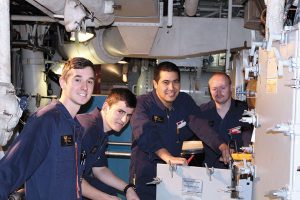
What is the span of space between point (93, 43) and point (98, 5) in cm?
164

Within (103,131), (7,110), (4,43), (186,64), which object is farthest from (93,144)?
(186,64)

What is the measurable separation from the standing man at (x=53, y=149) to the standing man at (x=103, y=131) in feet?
0.79

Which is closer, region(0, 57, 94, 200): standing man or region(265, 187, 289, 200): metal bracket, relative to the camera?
region(265, 187, 289, 200): metal bracket

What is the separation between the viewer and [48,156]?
159cm

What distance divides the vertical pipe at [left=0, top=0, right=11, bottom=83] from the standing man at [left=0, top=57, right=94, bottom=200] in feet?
0.75

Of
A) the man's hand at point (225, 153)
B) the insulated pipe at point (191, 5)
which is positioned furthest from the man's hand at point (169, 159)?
the insulated pipe at point (191, 5)

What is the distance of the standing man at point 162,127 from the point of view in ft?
7.92

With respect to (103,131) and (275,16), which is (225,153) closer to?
(103,131)

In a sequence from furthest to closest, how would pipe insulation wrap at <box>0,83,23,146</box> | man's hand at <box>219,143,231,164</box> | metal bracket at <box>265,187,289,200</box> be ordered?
man's hand at <box>219,143,231,164</box> < pipe insulation wrap at <box>0,83,23,146</box> < metal bracket at <box>265,187,289,200</box>

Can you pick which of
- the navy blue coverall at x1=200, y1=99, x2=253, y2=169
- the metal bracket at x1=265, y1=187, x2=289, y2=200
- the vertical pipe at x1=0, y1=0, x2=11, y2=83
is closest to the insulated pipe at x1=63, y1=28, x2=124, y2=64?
the navy blue coverall at x1=200, y1=99, x2=253, y2=169

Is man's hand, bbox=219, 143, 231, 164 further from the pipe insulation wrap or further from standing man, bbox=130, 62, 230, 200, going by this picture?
the pipe insulation wrap

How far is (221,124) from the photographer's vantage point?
9.63 feet

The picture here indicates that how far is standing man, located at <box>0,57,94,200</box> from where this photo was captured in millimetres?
1419

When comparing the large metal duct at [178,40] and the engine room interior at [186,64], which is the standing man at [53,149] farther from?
the large metal duct at [178,40]
